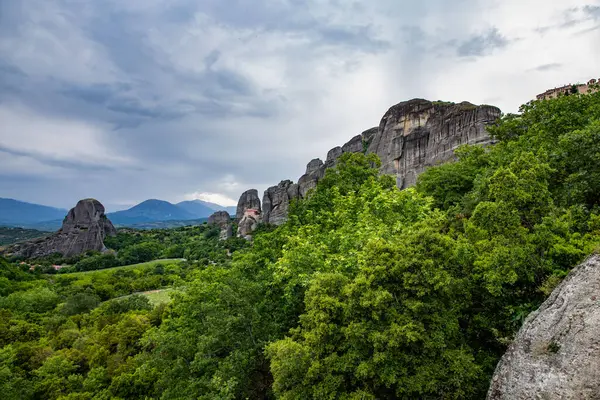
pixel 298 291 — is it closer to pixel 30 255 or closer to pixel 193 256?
pixel 193 256

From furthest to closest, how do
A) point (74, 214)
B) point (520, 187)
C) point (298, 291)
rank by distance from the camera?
1. point (74, 214)
2. point (298, 291)
3. point (520, 187)

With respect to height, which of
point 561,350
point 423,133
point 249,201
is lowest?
point 561,350

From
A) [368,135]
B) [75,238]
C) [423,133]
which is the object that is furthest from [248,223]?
[423,133]

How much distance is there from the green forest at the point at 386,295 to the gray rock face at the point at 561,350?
120 cm

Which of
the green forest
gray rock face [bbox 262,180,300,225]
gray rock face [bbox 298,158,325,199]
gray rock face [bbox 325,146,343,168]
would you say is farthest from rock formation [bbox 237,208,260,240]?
the green forest

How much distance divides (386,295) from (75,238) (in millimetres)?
125554

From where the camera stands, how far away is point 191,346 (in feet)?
57.9

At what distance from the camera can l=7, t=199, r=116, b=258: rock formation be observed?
105287 mm

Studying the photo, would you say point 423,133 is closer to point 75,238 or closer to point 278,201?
point 278,201

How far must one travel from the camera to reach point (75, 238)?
106188 millimetres

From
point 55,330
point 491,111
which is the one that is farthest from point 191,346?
point 491,111

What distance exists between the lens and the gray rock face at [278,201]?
7494cm

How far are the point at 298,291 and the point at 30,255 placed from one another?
12710 centimetres

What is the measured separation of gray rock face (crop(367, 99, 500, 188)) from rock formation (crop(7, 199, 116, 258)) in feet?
330
